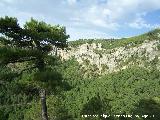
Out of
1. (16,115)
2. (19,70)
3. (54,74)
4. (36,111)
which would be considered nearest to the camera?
(54,74)

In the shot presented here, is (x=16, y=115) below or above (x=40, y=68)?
below

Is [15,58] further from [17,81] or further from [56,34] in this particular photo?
[56,34]

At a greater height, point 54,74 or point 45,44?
point 45,44

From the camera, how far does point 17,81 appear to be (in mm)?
21500

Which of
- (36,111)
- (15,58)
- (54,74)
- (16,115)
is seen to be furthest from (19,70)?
(16,115)

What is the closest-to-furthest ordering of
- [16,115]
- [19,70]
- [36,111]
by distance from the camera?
[19,70] → [36,111] → [16,115]

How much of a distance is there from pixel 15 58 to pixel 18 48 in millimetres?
640

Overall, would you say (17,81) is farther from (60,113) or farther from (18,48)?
(60,113)

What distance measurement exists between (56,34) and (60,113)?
3811 centimetres

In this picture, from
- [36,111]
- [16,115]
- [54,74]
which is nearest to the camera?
[54,74]

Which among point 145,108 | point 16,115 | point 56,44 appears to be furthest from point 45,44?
point 16,115

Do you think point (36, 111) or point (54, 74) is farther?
point (36, 111)

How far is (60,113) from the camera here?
193ft

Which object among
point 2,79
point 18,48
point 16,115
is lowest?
point 16,115
